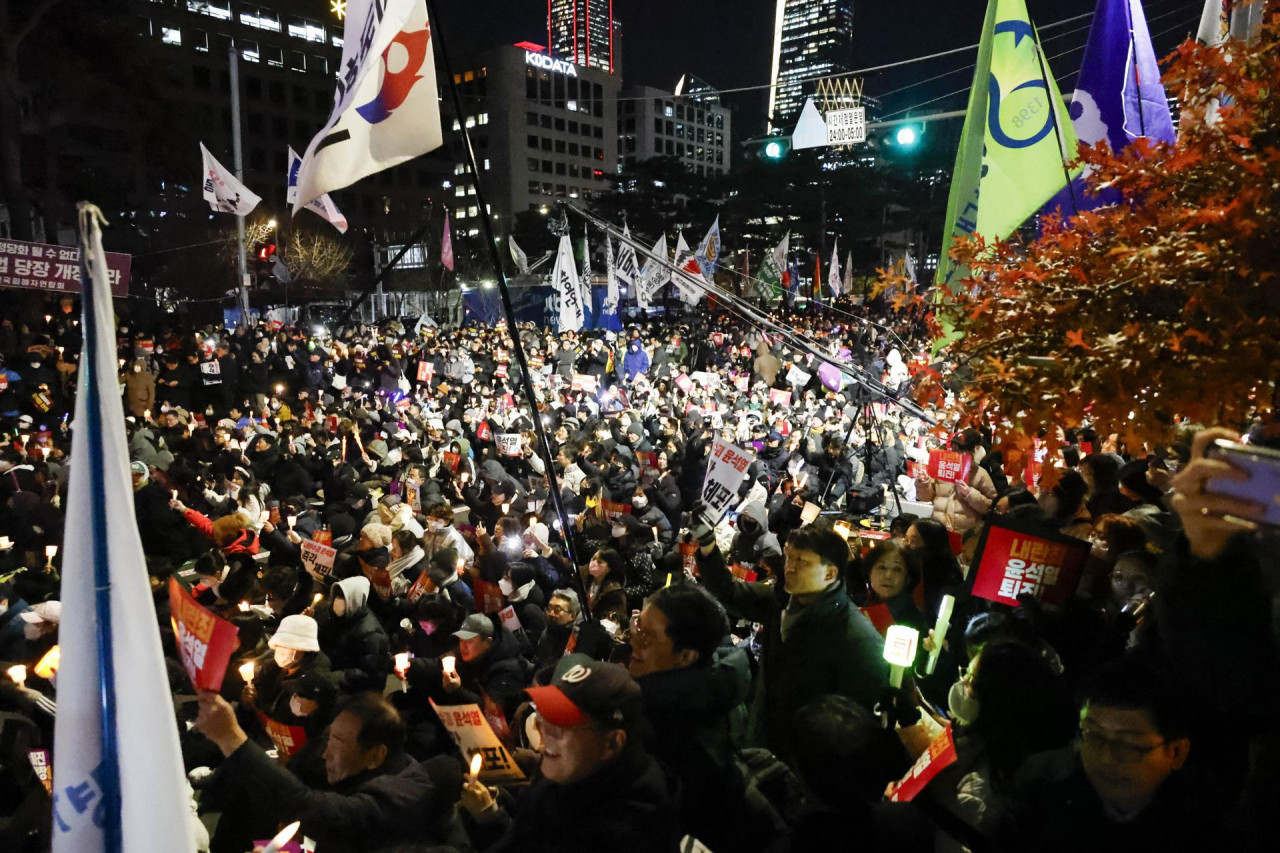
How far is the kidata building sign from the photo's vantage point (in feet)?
332

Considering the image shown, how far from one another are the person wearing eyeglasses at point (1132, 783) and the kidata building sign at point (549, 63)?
109m

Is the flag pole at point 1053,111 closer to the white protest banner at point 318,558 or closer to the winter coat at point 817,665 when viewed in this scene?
the winter coat at point 817,665

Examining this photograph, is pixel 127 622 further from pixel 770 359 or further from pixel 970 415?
pixel 770 359

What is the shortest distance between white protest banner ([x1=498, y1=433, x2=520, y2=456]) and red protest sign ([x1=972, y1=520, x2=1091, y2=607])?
31.3ft

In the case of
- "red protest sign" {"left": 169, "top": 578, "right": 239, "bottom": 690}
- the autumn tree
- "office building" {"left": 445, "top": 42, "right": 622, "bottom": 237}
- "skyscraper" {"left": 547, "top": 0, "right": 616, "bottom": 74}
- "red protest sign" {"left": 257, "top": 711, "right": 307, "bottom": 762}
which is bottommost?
"red protest sign" {"left": 257, "top": 711, "right": 307, "bottom": 762}

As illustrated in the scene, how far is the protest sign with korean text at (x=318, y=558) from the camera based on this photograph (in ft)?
22.6

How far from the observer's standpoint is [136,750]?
2002mm

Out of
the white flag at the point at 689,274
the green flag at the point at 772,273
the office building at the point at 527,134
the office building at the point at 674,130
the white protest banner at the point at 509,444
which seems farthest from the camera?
the office building at the point at 674,130

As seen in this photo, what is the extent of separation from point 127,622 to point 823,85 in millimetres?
16822

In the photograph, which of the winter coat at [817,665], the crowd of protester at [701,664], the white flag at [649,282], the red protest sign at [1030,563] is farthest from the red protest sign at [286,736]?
the white flag at [649,282]

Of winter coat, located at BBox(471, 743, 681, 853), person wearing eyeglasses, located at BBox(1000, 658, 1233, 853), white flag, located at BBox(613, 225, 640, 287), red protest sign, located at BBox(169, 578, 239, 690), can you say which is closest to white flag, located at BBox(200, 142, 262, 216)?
white flag, located at BBox(613, 225, 640, 287)

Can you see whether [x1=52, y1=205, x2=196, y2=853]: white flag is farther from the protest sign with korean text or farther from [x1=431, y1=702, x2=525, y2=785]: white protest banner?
the protest sign with korean text

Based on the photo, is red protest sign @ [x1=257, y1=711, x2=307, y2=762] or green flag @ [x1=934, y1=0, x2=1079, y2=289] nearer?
red protest sign @ [x1=257, y1=711, x2=307, y2=762]

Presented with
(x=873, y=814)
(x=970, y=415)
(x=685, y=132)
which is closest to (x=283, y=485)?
(x=970, y=415)
